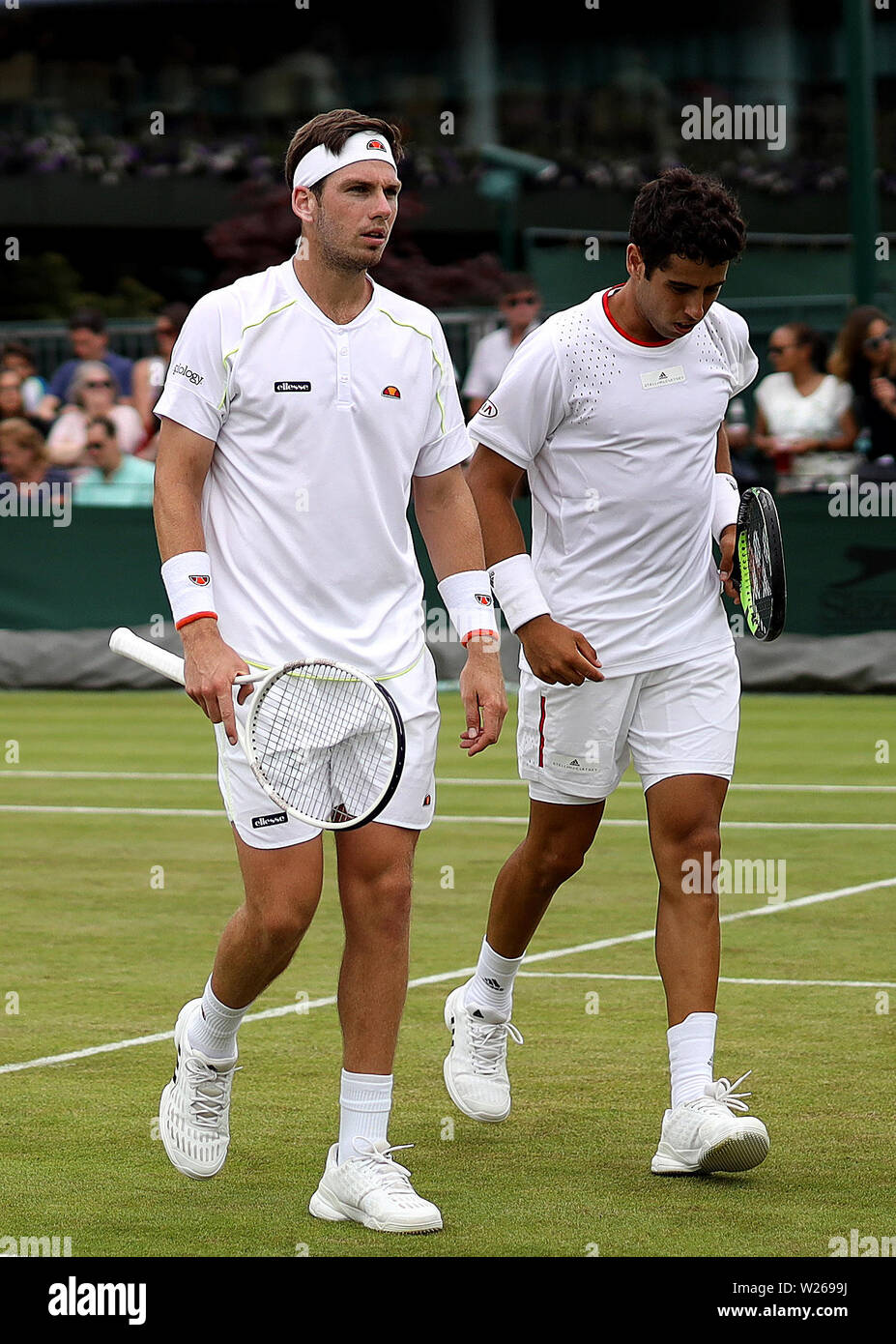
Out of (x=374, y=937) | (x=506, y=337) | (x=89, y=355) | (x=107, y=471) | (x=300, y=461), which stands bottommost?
(x=374, y=937)

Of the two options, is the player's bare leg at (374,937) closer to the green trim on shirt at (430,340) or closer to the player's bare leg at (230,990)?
the player's bare leg at (230,990)

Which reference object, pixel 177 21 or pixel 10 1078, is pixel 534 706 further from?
pixel 177 21

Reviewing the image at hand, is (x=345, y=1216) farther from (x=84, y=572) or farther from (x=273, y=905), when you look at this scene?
(x=84, y=572)

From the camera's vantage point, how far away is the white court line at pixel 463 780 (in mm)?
12766

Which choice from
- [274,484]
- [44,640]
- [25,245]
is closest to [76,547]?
[44,640]

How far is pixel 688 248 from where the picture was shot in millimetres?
5527

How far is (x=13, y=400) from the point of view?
19.8 m

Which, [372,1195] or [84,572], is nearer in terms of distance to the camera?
[372,1195]

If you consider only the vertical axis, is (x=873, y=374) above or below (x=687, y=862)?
above

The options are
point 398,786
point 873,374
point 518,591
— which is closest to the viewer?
point 398,786

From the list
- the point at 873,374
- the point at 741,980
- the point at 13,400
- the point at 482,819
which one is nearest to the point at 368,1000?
the point at 741,980

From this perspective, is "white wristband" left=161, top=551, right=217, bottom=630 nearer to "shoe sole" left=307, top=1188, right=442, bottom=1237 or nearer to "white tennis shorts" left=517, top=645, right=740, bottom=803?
"white tennis shorts" left=517, top=645, right=740, bottom=803

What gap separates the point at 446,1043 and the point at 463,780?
643 centimetres

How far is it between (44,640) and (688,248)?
13.3 metres
